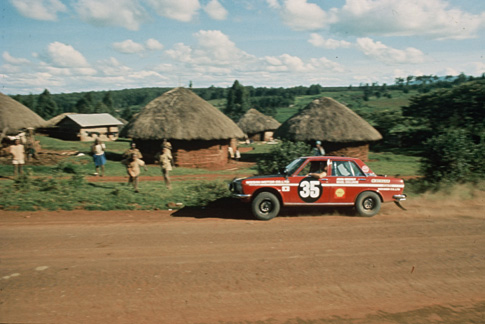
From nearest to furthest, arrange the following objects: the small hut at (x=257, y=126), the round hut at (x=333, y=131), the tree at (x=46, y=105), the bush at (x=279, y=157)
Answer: the bush at (x=279, y=157)
the round hut at (x=333, y=131)
the small hut at (x=257, y=126)
the tree at (x=46, y=105)

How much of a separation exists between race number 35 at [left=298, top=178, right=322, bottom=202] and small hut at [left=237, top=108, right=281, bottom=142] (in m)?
41.8

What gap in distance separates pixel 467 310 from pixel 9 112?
27878 millimetres

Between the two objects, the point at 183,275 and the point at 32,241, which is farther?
the point at 32,241

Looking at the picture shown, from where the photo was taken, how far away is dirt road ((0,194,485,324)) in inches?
198

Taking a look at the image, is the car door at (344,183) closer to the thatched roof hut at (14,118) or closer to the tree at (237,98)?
the thatched roof hut at (14,118)

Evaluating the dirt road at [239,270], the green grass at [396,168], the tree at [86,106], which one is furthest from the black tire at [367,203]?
the tree at [86,106]

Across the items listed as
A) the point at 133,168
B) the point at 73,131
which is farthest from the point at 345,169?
the point at 73,131

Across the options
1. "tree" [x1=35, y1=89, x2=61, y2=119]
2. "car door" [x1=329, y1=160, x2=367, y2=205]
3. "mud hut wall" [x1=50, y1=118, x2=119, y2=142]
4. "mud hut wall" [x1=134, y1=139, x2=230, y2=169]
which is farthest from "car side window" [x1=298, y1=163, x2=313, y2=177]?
"tree" [x1=35, y1=89, x2=61, y2=119]

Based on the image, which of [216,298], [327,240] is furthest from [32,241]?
[327,240]

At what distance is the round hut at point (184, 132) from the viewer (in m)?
23.0

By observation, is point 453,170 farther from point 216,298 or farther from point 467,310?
point 216,298

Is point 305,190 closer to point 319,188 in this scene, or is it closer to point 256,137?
point 319,188

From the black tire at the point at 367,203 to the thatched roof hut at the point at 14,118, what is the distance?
23091 mm

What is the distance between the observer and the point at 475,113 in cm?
3156
